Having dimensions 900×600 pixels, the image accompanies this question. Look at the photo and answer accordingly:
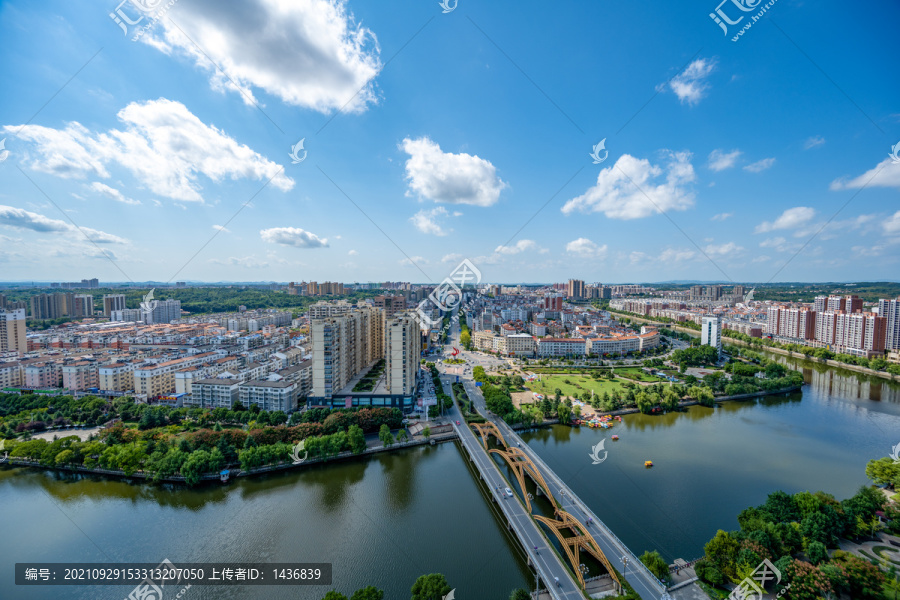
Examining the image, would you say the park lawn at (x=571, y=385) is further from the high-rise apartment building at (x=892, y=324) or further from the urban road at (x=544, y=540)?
the high-rise apartment building at (x=892, y=324)

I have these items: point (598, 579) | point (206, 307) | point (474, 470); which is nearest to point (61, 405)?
point (474, 470)

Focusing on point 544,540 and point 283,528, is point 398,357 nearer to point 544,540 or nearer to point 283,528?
point 283,528

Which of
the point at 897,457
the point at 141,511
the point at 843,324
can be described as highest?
the point at 843,324

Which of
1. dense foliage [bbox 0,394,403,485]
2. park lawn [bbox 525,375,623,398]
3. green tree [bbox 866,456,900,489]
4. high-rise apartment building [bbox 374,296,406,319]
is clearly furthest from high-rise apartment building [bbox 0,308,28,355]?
green tree [bbox 866,456,900,489]

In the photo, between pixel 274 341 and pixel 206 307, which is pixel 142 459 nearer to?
pixel 274 341

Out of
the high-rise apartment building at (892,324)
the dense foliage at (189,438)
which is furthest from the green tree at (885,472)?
the high-rise apartment building at (892,324)

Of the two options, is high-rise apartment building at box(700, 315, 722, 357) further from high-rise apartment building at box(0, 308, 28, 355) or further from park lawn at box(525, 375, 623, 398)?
high-rise apartment building at box(0, 308, 28, 355)

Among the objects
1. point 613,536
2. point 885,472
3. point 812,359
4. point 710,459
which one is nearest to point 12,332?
point 613,536
